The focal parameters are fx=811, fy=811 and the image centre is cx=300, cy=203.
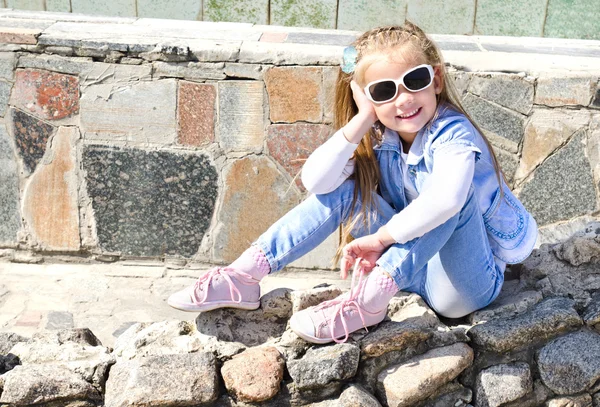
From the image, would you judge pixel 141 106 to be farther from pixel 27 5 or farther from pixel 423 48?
pixel 27 5

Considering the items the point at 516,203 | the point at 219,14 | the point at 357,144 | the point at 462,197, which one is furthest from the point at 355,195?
the point at 219,14

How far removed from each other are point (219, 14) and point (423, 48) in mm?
2502

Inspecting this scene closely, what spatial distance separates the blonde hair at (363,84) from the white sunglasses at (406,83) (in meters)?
0.04

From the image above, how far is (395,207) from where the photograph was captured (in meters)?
2.40

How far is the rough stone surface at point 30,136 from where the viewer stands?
3.35 m

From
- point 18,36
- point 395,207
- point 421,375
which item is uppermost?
point 18,36

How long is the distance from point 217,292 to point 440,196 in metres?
0.70

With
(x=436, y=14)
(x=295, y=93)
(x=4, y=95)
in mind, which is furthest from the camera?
(x=436, y=14)

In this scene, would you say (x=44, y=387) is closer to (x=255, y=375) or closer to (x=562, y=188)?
(x=255, y=375)

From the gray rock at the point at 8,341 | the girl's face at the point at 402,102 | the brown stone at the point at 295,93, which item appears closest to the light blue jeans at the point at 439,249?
the girl's face at the point at 402,102

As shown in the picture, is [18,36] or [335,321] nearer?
[335,321]

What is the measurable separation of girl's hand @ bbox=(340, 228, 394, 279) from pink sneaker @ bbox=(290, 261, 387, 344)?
30 millimetres

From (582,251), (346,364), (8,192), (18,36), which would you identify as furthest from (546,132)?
(8,192)

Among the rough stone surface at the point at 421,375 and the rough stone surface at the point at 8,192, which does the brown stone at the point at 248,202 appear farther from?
the rough stone surface at the point at 421,375
